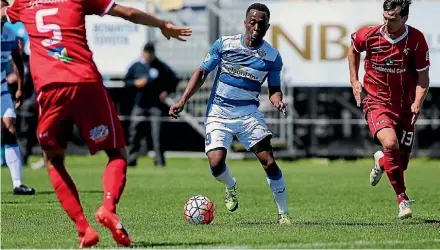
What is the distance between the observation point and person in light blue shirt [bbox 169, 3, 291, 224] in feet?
38.0

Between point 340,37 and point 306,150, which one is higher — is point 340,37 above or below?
above

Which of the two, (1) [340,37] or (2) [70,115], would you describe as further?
(1) [340,37]

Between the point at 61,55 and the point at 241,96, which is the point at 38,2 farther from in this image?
the point at 241,96

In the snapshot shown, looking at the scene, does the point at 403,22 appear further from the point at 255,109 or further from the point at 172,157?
the point at 172,157

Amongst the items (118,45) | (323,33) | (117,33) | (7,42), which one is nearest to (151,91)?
(118,45)

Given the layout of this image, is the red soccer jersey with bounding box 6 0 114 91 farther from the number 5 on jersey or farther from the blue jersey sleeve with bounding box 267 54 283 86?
the blue jersey sleeve with bounding box 267 54 283 86

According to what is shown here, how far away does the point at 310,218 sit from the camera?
1215 cm

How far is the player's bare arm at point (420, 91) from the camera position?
39.6 ft

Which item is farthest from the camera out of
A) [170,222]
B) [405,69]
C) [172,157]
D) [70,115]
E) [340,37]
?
[172,157]

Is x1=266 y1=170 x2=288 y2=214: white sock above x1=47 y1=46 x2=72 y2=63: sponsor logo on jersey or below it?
below

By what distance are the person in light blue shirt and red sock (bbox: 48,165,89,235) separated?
8.30 feet

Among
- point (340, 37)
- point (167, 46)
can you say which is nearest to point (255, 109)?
point (340, 37)

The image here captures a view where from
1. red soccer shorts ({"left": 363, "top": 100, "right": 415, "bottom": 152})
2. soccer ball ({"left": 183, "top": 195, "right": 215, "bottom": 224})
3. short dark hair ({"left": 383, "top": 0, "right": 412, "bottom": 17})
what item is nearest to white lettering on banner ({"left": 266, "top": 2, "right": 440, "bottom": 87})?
red soccer shorts ({"left": 363, "top": 100, "right": 415, "bottom": 152})

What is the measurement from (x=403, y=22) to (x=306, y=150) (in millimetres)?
13976
